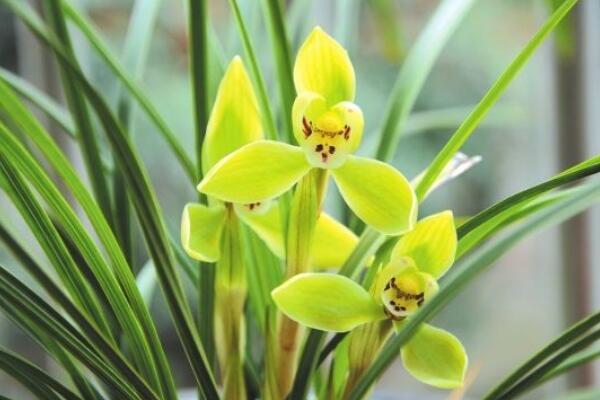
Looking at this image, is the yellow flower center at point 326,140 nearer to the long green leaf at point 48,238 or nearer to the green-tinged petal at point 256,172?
the green-tinged petal at point 256,172

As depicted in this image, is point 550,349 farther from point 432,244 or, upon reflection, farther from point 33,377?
point 33,377

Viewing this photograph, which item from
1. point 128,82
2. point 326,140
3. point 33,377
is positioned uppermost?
point 128,82

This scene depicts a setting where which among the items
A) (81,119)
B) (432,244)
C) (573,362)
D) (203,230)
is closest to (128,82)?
(81,119)

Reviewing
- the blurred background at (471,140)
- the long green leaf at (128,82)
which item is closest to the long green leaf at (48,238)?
the long green leaf at (128,82)

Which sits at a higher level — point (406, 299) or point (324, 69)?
point (324, 69)

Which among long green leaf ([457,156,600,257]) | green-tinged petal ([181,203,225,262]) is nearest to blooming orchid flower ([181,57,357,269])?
green-tinged petal ([181,203,225,262])

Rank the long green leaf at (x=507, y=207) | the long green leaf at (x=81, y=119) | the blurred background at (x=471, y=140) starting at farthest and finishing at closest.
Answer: the blurred background at (x=471, y=140), the long green leaf at (x=81, y=119), the long green leaf at (x=507, y=207)

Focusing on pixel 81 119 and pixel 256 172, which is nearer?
pixel 256 172
